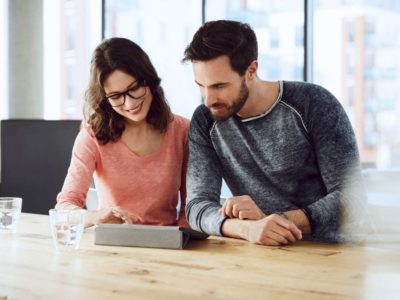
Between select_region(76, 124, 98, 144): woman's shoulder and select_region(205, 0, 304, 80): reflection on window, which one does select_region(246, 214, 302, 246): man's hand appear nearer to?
select_region(76, 124, 98, 144): woman's shoulder

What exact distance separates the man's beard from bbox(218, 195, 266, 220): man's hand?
39cm

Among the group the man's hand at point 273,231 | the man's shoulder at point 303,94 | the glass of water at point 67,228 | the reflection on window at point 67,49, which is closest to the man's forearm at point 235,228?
the man's hand at point 273,231

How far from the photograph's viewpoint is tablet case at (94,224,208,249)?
5.89 feet

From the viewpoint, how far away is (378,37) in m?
5.36

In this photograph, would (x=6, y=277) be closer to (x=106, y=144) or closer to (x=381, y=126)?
(x=106, y=144)

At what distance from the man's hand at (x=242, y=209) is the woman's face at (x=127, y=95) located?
535 millimetres

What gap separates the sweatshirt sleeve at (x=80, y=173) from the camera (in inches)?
91.0

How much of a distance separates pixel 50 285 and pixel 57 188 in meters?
1.83

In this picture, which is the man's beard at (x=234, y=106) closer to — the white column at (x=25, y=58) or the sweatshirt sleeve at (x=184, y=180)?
the sweatshirt sleeve at (x=184, y=180)

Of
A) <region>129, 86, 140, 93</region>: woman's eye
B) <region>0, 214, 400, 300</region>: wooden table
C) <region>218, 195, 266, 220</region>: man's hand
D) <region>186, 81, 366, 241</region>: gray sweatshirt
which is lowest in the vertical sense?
→ <region>0, 214, 400, 300</region>: wooden table

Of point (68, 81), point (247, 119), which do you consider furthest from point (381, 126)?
point (247, 119)

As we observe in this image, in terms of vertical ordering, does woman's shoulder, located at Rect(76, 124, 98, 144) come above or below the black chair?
above

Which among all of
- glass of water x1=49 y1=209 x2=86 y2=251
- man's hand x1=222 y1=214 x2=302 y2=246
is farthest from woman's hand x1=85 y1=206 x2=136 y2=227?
man's hand x1=222 y1=214 x2=302 y2=246

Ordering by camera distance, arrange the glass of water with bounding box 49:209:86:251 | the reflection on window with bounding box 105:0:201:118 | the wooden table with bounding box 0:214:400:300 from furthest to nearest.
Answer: the reflection on window with bounding box 105:0:201:118
the glass of water with bounding box 49:209:86:251
the wooden table with bounding box 0:214:400:300
